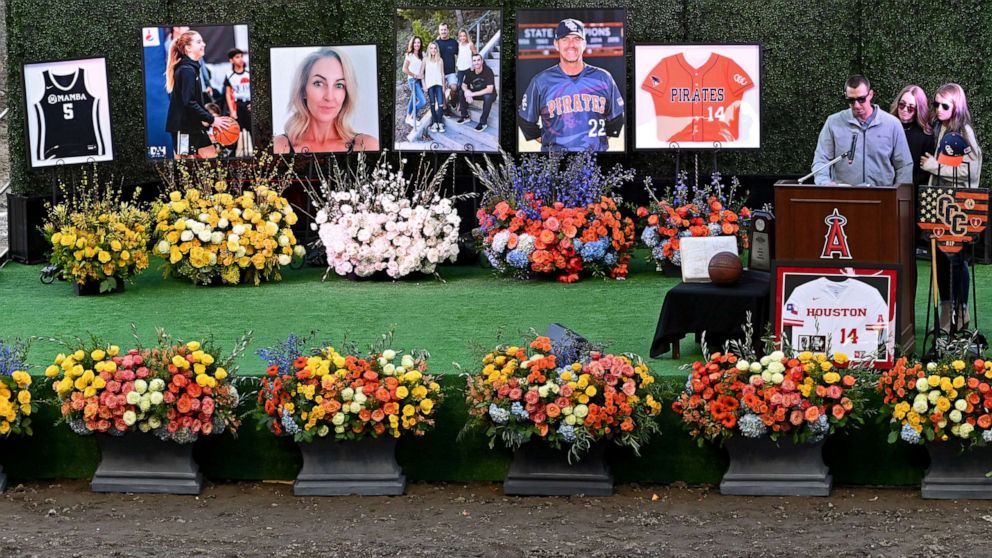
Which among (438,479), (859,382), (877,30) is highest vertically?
(877,30)

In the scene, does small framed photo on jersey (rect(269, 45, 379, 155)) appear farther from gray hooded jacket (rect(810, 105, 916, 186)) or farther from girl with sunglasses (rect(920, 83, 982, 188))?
girl with sunglasses (rect(920, 83, 982, 188))

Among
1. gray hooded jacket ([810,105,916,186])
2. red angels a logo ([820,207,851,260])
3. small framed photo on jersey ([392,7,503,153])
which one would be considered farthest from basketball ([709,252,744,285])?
small framed photo on jersey ([392,7,503,153])

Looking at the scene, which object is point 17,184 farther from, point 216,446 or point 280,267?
point 216,446

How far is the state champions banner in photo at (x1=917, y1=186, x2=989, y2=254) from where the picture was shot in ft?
22.5

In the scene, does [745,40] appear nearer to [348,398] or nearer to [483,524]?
[348,398]

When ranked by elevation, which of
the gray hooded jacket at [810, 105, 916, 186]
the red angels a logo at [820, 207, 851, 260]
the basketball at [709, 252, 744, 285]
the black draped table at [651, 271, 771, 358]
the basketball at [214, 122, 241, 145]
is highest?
the basketball at [214, 122, 241, 145]

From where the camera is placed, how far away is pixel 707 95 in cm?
1130

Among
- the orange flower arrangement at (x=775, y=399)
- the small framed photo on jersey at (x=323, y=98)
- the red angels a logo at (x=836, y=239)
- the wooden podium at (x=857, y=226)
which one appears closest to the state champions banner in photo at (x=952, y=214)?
the wooden podium at (x=857, y=226)

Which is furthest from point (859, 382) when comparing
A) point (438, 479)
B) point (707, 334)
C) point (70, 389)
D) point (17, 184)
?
point (17, 184)

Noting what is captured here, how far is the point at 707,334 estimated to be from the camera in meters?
7.25

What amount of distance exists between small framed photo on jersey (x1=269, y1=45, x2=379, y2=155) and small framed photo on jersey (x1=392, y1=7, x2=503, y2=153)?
0.83 feet

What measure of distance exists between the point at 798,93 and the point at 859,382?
629cm

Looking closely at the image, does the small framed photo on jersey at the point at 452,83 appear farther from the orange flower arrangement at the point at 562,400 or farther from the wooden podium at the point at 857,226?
the orange flower arrangement at the point at 562,400

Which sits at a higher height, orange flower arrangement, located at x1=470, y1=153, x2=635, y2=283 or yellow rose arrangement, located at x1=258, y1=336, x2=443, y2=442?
orange flower arrangement, located at x1=470, y1=153, x2=635, y2=283
